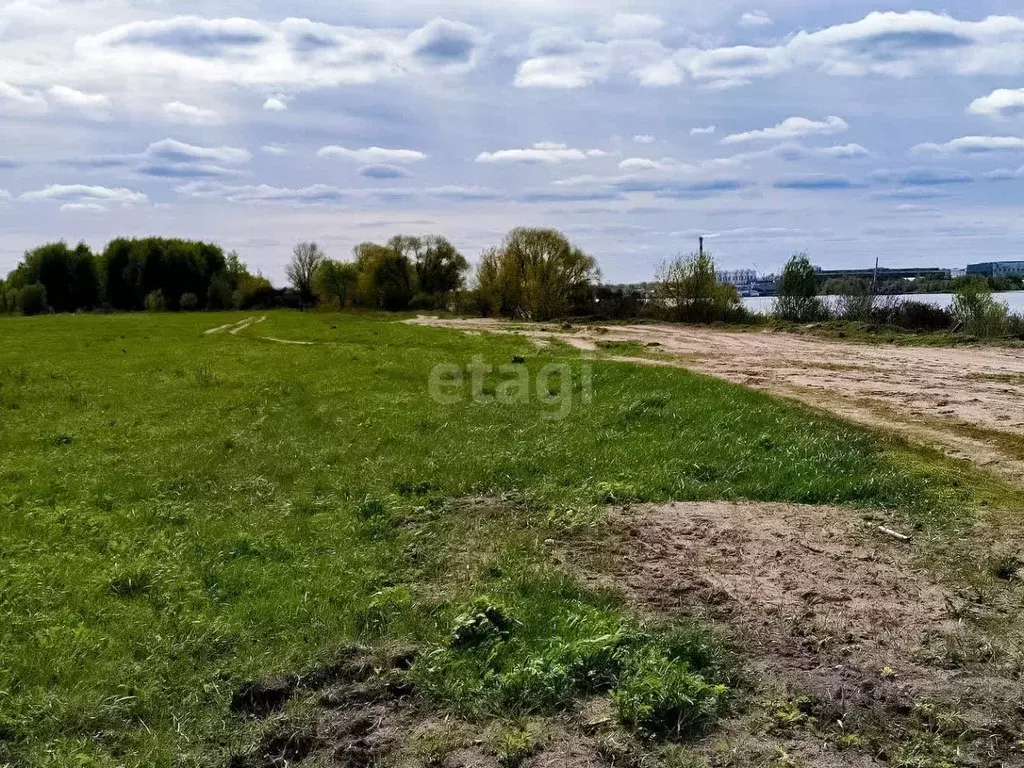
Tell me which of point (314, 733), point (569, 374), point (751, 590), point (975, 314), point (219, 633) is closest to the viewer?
point (314, 733)

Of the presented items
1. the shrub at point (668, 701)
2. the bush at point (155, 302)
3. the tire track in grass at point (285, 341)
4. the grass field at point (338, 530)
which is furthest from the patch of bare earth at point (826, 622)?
the bush at point (155, 302)

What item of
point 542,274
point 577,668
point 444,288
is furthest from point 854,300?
point 444,288

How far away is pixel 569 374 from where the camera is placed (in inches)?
697

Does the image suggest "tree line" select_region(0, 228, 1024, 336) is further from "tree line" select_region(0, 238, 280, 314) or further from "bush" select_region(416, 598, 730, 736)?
"bush" select_region(416, 598, 730, 736)

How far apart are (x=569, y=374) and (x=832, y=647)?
1307cm

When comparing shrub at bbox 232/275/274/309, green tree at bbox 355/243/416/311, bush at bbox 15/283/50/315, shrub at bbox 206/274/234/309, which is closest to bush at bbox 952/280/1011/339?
green tree at bbox 355/243/416/311

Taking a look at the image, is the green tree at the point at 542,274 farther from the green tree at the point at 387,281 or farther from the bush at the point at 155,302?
the bush at the point at 155,302

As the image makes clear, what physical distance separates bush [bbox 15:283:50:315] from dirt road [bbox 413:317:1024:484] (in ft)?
255

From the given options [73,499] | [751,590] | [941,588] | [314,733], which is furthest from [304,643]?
[73,499]

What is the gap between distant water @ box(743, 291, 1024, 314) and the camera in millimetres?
28016

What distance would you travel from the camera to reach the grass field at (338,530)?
174 inches

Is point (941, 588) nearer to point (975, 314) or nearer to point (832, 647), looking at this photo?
point (832, 647)

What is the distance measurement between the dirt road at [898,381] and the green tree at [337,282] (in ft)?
188

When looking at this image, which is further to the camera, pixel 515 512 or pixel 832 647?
pixel 515 512
